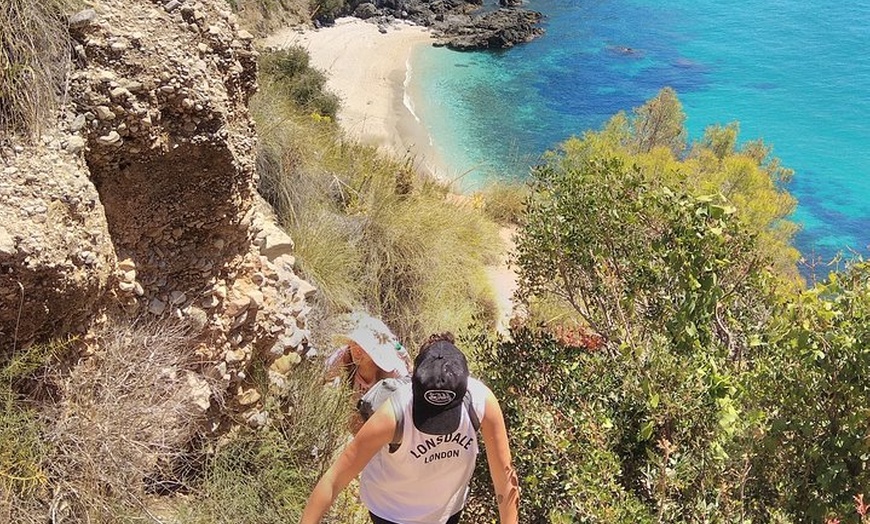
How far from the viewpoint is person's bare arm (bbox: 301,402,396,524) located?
275 centimetres

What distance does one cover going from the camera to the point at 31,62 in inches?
131

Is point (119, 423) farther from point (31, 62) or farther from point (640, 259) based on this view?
point (640, 259)

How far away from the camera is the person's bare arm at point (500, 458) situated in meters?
2.90

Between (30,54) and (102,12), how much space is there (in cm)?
53

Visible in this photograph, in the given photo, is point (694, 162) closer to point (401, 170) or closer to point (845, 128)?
point (401, 170)

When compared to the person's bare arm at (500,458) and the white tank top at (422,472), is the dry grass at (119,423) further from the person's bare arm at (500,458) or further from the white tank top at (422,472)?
the person's bare arm at (500,458)

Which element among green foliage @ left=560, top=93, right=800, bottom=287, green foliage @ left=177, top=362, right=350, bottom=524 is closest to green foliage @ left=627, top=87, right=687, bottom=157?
green foliage @ left=560, top=93, right=800, bottom=287

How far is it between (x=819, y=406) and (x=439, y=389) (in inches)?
58.5

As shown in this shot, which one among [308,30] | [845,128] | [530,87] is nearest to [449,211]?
[530,87]

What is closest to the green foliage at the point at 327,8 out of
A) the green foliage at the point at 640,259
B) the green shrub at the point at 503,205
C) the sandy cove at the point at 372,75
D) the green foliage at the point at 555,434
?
the sandy cove at the point at 372,75

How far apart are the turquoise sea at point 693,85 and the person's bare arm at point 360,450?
1370 centimetres

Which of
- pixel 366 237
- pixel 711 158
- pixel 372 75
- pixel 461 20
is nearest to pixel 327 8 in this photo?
pixel 461 20

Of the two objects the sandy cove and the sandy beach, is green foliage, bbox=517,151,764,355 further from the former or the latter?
the sandy beach

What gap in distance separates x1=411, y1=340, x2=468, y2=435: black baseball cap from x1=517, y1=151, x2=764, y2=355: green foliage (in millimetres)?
1298
